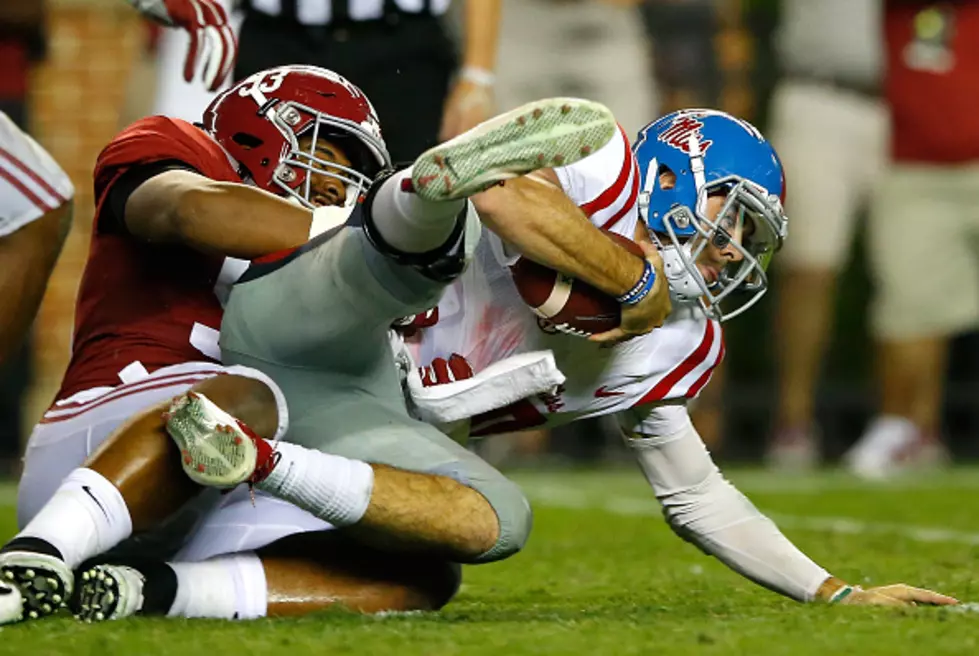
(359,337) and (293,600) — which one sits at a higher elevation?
(359,337)

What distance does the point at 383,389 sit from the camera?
9.56ft

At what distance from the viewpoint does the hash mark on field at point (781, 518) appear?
4434 mm

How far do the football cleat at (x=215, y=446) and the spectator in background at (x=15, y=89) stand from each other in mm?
2492

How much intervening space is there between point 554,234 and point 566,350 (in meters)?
0.37

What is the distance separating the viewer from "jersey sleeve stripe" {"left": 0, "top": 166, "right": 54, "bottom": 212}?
3.56 metres

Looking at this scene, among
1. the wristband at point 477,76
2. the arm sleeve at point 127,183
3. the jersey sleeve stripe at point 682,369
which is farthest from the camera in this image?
the wristband at point 477,76

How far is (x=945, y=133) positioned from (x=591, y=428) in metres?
1.85

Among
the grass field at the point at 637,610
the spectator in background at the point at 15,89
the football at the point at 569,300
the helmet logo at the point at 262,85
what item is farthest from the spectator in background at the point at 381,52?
the football at the point at 569,300

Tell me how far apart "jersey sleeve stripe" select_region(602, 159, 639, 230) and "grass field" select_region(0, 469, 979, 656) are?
570mm

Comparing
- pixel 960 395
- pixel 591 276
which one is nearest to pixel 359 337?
pixel 591 276

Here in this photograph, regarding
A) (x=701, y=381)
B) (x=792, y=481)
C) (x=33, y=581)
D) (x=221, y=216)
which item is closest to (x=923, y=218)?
(x=792, y=481)

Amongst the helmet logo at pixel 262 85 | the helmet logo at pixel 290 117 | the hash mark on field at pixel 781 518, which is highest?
the helmet logo at pixel 262 85

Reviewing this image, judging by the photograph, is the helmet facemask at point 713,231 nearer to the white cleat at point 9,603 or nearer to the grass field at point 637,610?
the grass field at point 637,610

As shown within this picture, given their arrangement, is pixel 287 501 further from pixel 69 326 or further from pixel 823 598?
pixel 69 326
